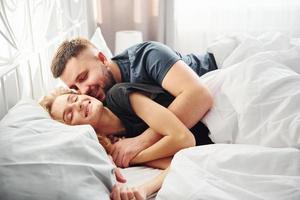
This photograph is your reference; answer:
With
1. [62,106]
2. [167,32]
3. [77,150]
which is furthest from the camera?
[167,32]

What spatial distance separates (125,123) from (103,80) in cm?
21

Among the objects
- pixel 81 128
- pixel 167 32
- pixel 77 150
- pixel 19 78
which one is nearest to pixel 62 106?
pixel 19 78

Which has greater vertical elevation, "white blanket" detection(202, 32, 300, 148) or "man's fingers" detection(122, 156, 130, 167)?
"white blanket" detection(202, 32, 300, 148)

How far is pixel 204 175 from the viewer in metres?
0.87

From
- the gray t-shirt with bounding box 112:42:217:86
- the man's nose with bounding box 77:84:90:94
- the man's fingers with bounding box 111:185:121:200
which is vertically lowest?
the man's fingers with bounding box 111:185:121:200

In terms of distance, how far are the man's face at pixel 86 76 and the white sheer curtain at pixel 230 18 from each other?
1185 millimetres

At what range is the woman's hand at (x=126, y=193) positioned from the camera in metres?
0.83

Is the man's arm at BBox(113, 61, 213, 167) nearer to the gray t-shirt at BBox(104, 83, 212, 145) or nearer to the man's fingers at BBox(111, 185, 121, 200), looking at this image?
the gray t-shirt at BBox(104, 83, 212, 145)

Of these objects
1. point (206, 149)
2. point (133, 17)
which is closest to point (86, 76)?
point (206, 149)

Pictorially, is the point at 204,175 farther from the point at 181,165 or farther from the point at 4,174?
the point at 4,174

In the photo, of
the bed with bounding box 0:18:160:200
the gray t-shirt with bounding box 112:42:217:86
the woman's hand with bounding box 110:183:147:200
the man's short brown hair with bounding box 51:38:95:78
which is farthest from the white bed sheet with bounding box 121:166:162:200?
the man's short brown hair with bounding box 51:38:95:78

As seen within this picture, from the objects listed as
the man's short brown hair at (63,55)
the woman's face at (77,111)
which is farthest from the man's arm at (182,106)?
the man's short brown hair at (63,55)

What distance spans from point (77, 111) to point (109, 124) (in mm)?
132

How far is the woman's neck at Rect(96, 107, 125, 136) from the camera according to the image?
1.26 meters
